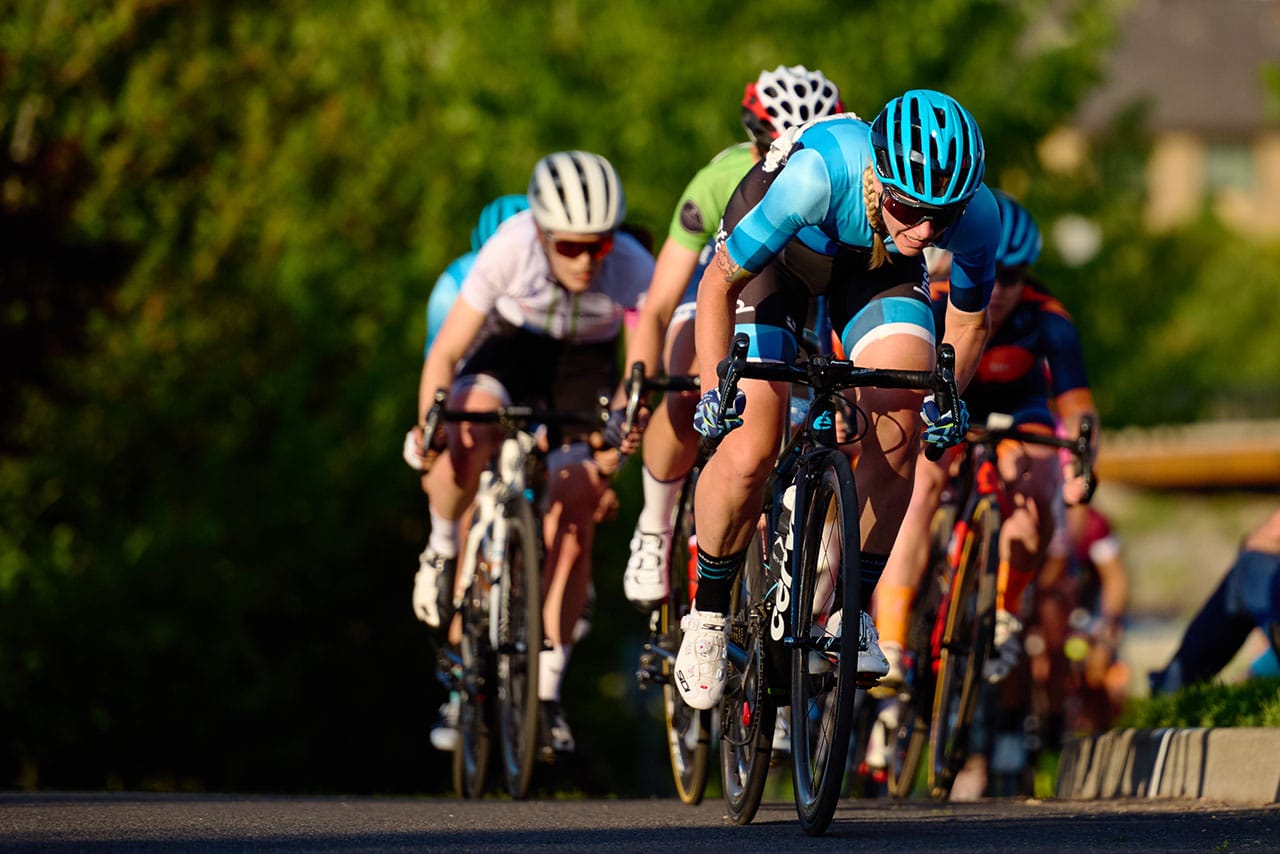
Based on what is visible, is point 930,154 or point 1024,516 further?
point 1024,516

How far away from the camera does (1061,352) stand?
977cm

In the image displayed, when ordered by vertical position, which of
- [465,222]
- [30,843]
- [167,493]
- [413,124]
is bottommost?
[30,843]

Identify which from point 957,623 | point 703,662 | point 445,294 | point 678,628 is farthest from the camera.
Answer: point 445,294

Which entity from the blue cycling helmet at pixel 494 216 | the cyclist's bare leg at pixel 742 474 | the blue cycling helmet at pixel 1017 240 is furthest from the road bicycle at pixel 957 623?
the blue cycling helmet at pixel 494 216

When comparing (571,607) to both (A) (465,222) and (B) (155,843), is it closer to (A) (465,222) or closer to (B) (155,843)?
(B) (155,843)

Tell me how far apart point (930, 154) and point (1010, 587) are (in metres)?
3.63

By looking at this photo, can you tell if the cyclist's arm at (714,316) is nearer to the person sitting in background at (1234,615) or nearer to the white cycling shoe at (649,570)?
the white cycling shoe at (649,570)

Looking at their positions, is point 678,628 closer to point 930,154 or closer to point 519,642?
point 519,642

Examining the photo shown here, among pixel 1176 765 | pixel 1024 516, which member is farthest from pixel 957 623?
pixel 1176 765

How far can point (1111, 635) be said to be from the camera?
51.8ft

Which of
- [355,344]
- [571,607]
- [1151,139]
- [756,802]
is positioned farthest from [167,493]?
[1151,139]

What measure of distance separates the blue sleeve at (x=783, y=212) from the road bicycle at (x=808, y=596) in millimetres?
307

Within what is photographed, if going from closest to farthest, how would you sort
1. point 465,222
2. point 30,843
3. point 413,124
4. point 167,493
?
1. point 30,843
2. point 167,493
3. point 465,222
4. point 413,124

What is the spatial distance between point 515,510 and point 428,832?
2.79m
